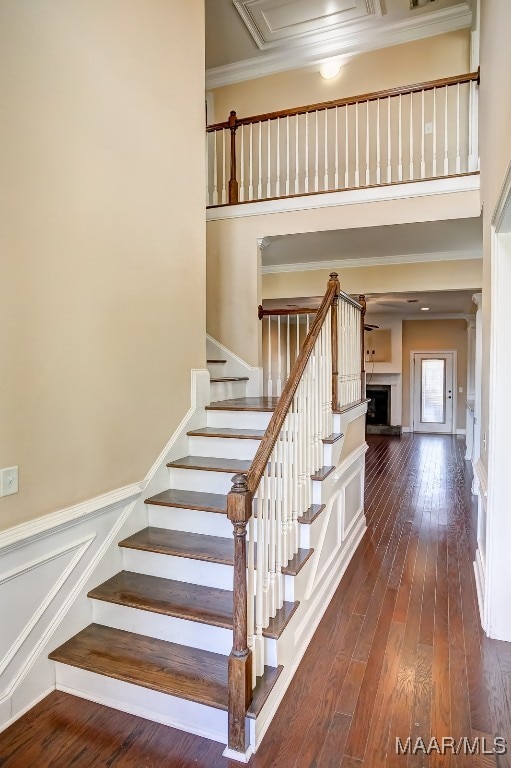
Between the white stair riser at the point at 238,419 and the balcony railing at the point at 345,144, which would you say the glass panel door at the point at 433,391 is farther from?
the white stair riser at the point at 238,419

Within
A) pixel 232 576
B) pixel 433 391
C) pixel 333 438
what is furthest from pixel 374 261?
pixel 433 391

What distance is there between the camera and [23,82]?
6.44ft

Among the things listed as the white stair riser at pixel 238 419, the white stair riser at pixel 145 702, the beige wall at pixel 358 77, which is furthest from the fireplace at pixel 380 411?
the white stair riser at pixel 145 702

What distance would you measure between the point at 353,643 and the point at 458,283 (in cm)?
451

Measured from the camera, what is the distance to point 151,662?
2.06 m

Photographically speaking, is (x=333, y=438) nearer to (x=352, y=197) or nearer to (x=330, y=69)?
(x=352, y=197)

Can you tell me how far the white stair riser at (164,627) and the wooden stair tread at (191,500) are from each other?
0.63 meters

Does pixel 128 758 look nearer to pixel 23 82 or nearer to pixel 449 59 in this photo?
pixel 23 82

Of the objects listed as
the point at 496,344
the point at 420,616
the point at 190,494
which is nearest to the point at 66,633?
the point at 190,494

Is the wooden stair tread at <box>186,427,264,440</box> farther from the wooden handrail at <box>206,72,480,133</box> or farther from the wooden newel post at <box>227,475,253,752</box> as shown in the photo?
the wooden handrail at <box>206,72,480,133</box>

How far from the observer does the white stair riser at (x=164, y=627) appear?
6.95 ft

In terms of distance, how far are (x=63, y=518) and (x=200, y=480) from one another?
103 centimetres

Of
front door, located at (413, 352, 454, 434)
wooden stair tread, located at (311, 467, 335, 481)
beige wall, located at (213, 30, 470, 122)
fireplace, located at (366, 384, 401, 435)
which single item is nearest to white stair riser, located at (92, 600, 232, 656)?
wooden stair tread, located at (311, 467, 335, 481)

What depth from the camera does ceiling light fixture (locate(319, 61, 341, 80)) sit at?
5695mm
